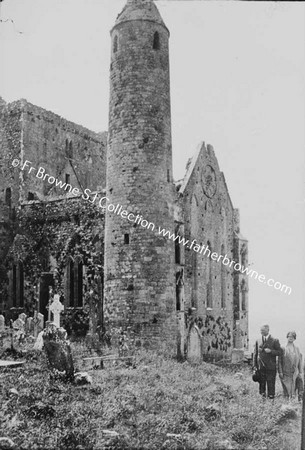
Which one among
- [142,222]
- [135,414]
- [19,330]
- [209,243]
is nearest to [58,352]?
[135,414]

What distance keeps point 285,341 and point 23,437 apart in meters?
4.85

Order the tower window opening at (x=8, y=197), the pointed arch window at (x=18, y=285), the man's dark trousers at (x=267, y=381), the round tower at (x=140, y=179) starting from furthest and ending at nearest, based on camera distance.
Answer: the tower window opening at (x=8, y=197), the pointed arch window at (x=18, y=285), the round tower at (x=140, y=179), the man's dark trousers at (x=267, y=381)

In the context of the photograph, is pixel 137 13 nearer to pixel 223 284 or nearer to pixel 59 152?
pixel 59 152

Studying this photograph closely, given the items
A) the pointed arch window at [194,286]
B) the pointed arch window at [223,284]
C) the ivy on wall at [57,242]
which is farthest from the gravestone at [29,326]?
the pointed arch window at [223,284]

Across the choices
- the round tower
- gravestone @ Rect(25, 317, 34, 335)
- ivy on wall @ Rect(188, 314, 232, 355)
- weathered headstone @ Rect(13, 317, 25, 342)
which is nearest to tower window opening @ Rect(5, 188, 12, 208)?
gravestone @ Rect(25, 317, 34, 335)

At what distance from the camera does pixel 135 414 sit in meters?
9.80

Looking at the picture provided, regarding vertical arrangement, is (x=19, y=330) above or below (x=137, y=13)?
below

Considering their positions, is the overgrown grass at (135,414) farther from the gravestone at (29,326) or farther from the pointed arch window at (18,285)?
the pointed arch window at (18,285)

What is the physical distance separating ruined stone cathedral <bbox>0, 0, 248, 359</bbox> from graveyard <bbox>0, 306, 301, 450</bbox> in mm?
3103

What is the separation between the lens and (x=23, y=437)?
880 cm

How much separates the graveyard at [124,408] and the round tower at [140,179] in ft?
8.10

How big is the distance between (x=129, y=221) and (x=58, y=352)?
5.74m

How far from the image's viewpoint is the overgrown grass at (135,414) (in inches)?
341

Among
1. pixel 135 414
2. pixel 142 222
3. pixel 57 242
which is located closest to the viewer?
pixel 135 414
